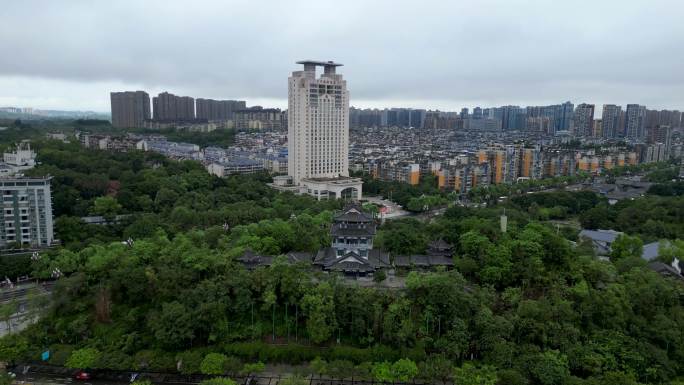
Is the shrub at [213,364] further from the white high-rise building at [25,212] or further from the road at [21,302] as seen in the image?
the white high-rise building at [25,212]

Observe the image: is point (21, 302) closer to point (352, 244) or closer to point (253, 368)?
point (253, 368)

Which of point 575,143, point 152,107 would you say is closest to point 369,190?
point 575,143

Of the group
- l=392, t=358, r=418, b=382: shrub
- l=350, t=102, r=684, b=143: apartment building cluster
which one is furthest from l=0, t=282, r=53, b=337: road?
l=350, t=102, r=684, b=143: apartment building cluster

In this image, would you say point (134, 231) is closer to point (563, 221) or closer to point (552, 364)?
point (552, 364)

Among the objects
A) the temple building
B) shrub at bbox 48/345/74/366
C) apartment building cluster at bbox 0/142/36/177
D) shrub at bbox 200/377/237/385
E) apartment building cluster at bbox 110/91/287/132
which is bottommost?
shrub at bbox 48/345/74/366

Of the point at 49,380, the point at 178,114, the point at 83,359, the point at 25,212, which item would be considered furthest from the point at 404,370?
the point at 178,114

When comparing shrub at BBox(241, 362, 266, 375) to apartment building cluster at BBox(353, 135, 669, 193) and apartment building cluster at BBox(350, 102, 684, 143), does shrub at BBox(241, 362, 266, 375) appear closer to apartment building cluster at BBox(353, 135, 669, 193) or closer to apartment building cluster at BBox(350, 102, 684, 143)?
apartment building cluster at BBox(353, 135, 669, 193)
